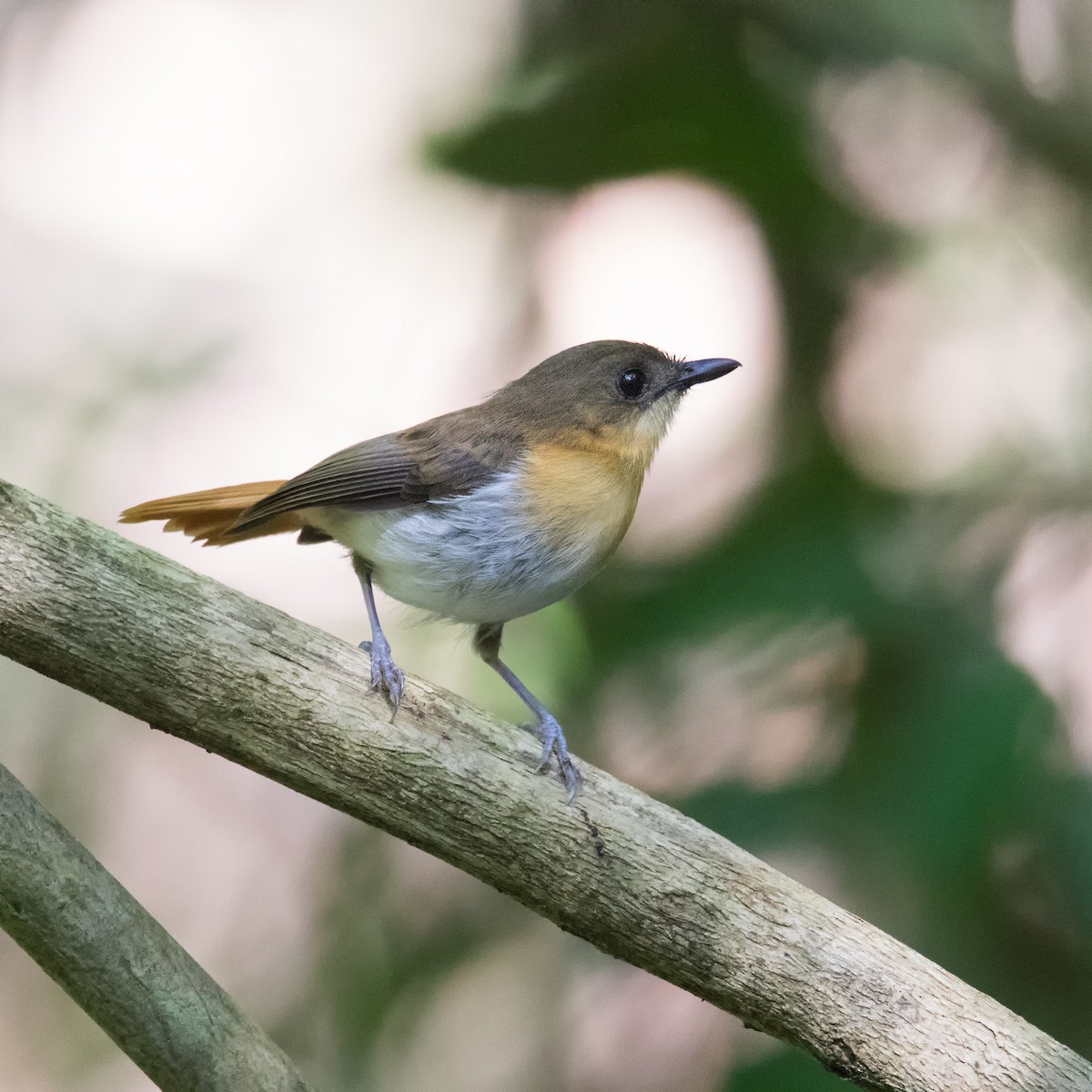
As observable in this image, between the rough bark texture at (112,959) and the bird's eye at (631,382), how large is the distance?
5.35 ft

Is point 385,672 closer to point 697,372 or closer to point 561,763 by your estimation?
point 561,763

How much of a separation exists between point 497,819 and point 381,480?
88cm

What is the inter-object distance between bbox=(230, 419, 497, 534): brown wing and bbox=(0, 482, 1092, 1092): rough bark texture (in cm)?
54

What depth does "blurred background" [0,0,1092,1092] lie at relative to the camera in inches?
116

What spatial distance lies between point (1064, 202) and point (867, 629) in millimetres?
1653

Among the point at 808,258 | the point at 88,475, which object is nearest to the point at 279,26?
the point at 88,475

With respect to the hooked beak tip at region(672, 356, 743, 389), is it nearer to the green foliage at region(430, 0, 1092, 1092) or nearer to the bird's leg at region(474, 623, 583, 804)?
the green foliage at region(430, 0, 1092, 1092)

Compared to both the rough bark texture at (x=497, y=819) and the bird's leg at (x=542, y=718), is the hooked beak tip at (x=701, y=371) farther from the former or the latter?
the rough bark texture at (x=497, y=819)

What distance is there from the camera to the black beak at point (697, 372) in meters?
2.98

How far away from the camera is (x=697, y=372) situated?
3006 mm

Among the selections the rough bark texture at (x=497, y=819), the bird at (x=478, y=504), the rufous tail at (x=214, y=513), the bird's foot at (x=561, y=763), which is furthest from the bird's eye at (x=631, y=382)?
the rough bark texture at (x=497, y=819)

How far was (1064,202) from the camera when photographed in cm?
379

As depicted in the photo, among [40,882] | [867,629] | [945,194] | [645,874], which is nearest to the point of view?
[40,882]

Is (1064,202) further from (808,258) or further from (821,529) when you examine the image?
(821,529)
